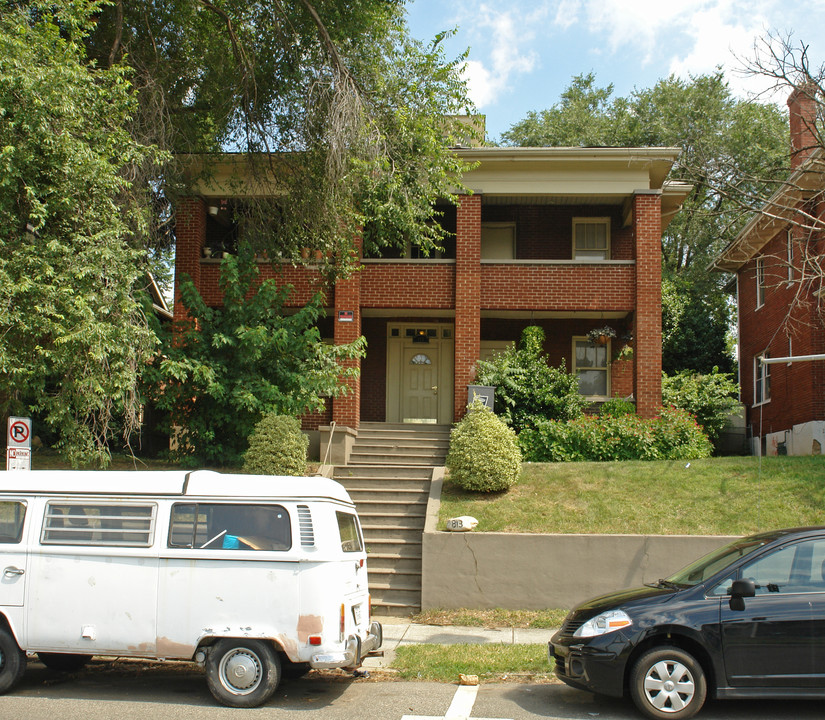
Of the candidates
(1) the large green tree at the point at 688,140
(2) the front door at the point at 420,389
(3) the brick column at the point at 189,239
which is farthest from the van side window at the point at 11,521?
(1) the large green tree at the point at 688,140

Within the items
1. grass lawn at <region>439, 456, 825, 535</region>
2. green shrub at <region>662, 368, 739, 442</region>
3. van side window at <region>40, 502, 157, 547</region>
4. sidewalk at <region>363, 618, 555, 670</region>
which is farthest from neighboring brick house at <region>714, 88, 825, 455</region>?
van side window at <region>40, 502, 157, 547</region>

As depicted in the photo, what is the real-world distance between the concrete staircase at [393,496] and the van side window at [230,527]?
467 centimetres

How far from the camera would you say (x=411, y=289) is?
17.8m

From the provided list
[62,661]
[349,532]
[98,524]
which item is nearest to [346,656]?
[349,532]

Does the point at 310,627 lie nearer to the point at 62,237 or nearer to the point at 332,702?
the point at 332,702

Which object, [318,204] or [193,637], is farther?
[318,204]

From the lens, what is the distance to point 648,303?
56.9ft

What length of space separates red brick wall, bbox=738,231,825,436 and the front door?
7382mm

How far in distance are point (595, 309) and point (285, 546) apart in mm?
11842

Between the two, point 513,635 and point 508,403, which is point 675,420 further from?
point 513,635

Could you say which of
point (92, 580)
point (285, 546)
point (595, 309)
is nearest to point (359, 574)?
point (285, 546)

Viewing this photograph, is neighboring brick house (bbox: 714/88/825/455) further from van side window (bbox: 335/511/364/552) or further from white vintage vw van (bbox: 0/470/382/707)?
white vintage vw van (bbox: 0/470/382/707)

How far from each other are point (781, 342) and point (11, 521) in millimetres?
18720

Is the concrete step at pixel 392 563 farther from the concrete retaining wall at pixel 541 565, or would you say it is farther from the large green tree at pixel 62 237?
the large green tree at pixel 62 237
